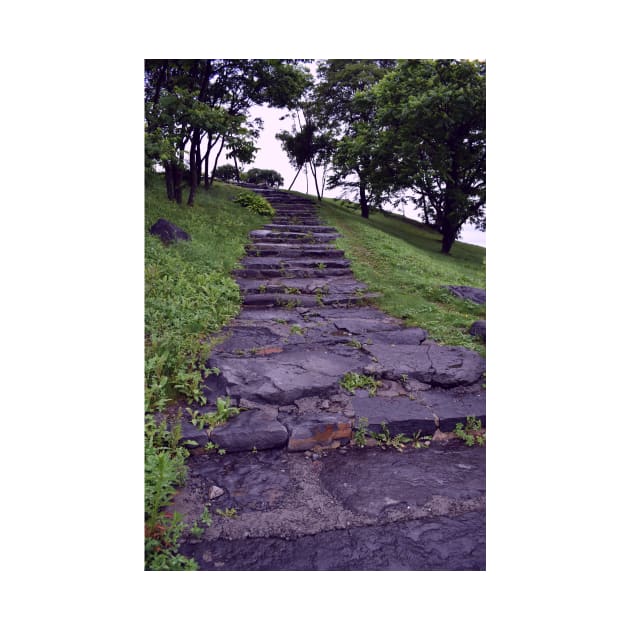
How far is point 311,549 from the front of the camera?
2311mm

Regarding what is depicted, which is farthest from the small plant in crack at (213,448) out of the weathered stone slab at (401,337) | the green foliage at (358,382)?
the weathered stone slab at (401,337)

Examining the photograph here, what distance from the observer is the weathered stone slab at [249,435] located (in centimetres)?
319

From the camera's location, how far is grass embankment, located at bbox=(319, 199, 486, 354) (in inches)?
230

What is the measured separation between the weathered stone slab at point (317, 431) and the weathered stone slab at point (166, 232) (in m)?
5.58

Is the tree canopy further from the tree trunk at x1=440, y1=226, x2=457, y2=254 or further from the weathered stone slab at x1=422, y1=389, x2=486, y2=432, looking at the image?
the weathered stone slab at x1=422, y1=389, x2=486, y2=432

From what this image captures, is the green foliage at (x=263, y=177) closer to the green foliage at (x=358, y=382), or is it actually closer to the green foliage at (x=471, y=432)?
the green foliage at (x=358, y=382)

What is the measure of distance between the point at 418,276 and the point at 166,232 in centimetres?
495

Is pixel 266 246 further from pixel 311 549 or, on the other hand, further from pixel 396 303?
pixel 311 549

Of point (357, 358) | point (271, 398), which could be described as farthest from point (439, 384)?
point (271, 398)

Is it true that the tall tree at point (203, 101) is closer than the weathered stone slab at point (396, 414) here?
No

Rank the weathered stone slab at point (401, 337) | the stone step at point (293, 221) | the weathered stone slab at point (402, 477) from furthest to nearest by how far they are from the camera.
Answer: the stone step at point (293, 221)
the weathered stone slab at point (401, 337)
the weathered stone slab at point (402, 477)

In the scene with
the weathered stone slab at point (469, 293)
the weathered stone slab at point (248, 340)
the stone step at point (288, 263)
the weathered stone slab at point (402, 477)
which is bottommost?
the weathered stone slab at point (402, 477)

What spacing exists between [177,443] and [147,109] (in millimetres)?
6598

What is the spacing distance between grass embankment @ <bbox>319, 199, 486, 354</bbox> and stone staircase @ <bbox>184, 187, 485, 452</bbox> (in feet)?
1.17
